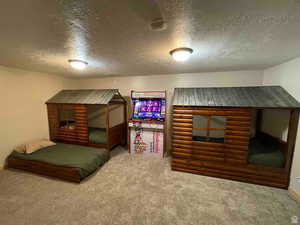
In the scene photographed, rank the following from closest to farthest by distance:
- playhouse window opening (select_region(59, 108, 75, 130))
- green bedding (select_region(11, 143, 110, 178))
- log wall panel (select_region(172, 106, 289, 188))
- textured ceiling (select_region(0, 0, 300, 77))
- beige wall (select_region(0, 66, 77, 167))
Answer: textured ceiling (select_region(0, 0, 300, 77)) → log wall panel (select_region(172, 106, 289, 188)) → green bedding (select_region(11, 143, 110, 178)) → beige wall (select_region(0, 66, 77, 167)) → playhouse window opening (select_region(59, 108, 75, 130))

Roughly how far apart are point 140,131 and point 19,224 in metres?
2.67

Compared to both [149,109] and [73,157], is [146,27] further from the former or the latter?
[73,157]

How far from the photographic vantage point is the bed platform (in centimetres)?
251

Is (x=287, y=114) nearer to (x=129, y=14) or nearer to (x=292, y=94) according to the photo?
(x=292, y=94)

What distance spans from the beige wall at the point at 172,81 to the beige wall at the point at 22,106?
1.37 metres

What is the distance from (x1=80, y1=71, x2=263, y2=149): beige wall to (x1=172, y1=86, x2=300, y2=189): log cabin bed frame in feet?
2.34

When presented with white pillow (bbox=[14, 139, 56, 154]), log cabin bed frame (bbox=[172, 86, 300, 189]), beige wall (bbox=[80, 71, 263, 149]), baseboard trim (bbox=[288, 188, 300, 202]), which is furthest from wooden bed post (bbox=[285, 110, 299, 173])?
white pillow (bbox=[14, 139, 56, 154])

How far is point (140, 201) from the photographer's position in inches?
80.9

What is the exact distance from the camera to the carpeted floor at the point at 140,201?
1.74 meters

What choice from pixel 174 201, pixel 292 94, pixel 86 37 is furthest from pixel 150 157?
pixel 292 94

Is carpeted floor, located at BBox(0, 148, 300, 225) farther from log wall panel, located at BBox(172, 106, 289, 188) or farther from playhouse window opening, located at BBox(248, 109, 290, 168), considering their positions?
playhouse window opening, located at BBox(248, 109, 290, 168)

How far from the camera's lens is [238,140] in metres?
2.51

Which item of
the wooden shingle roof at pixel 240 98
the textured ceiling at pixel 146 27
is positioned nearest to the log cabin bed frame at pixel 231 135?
the wooden shingle roof at pixel 240 98

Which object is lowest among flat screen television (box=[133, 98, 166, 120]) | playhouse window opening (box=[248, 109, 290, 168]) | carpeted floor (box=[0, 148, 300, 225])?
carpeted floor (box=[0, 148, 300, 225])
